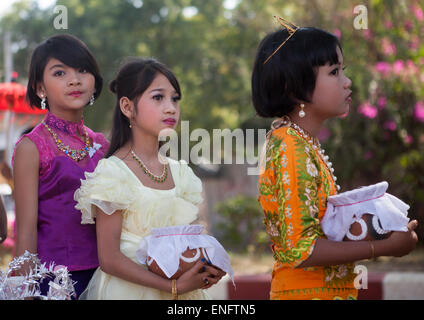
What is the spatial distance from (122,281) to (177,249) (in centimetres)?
30

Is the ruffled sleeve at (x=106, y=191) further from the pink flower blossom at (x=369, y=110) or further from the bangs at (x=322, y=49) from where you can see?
the pink flower blossom at (x=369, y=110)

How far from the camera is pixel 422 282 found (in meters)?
4.65

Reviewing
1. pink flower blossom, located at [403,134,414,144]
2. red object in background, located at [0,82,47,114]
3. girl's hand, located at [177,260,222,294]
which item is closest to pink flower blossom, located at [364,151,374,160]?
pink flower blossom, located at [403,134,414,144]

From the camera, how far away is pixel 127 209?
221cm

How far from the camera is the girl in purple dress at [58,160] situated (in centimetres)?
238

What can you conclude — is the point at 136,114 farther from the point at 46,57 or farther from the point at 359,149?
the point at 359,149

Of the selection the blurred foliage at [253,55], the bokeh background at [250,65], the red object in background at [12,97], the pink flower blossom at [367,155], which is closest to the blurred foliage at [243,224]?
the bokeh background at [250,65]

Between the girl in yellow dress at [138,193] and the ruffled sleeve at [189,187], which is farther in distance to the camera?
the ruffled sleeve at [189,187]

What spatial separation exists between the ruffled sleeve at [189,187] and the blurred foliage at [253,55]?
0.63 metres

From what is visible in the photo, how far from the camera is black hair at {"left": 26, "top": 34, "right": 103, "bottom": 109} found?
2572 mm

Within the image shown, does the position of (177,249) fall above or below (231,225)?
below

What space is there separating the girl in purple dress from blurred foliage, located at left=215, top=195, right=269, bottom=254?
17.5 ft

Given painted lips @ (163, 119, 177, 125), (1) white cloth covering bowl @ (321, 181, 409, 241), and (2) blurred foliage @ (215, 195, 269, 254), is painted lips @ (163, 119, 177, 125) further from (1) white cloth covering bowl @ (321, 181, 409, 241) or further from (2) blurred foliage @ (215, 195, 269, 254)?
(2) blurred foliage @ (215, 195, 269, 254)
